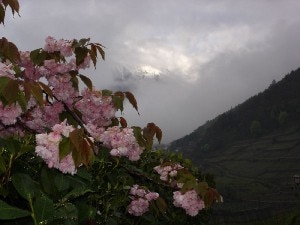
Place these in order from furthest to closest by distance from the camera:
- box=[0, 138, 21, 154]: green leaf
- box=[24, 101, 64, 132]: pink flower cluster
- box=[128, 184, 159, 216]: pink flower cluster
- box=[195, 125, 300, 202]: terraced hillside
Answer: box=[195, 125, 300, 202]: terraced hillside, box=[128, 184, 159, 216]: pink flower cluster, box=[24, 101, 64, 132]: pink flower cluster, box=[0, 138, 21, 154]: green leaf

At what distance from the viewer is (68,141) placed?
2.33 m

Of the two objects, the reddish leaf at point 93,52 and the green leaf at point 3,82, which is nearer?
the green leaf at point 3,82

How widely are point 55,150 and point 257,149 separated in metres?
132

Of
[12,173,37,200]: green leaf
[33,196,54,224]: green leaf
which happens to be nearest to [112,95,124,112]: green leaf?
[12,173,37,200]: green leaf

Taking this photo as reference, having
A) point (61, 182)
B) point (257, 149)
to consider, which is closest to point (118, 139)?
point (61, 182)

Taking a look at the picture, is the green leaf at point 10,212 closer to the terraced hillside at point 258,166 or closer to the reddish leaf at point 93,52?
the reddish leaf at point 93,52

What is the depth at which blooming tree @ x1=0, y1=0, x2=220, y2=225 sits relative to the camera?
2271 millimetres

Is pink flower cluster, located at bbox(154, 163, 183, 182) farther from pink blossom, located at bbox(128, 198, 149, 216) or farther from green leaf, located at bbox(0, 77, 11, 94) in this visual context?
green leaf, located at bbox(0, 77, 11, 94)

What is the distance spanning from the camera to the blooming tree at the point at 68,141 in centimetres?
227

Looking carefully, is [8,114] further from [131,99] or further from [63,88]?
[131,99]

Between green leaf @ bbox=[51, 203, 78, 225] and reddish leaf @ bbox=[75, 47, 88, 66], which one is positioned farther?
reddish leaf @ bbox=[75, 47, 88, 66]

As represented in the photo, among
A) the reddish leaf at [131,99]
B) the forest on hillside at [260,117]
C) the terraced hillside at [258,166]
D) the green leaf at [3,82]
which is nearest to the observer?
the green leaf at [3,82]

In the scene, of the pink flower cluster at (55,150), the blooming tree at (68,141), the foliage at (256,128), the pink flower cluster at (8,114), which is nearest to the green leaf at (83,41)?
the blooming tree at (68,141)

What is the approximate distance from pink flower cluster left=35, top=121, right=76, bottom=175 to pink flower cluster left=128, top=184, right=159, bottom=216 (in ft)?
7.26
